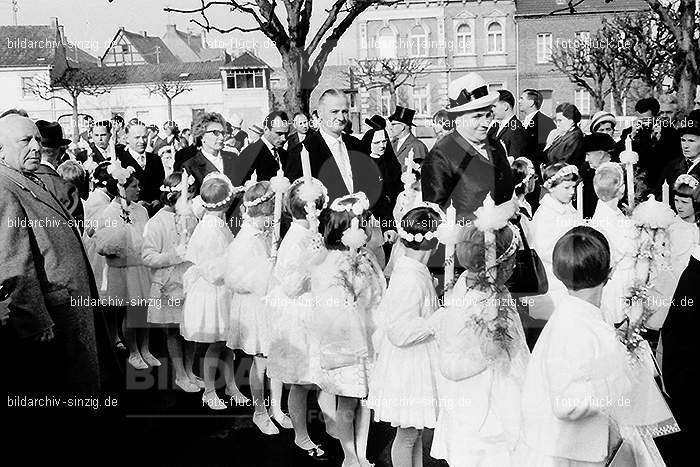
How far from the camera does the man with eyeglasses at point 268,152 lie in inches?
328

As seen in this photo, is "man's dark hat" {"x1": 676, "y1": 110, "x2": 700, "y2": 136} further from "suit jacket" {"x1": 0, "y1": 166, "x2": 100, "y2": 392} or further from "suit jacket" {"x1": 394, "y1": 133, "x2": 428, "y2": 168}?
"suit jacket" {"x1": 0, "y1": 166, "x2": 100, "y2": 392}

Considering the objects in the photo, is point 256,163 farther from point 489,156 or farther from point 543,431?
point 543,431

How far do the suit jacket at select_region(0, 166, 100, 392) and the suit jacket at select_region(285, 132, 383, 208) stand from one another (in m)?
2.38

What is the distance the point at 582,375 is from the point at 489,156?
2.22m

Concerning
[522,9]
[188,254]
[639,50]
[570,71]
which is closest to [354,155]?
[188,254]

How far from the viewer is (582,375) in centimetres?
325

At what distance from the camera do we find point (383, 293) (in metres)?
5.16

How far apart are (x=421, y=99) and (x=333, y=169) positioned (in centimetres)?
4443

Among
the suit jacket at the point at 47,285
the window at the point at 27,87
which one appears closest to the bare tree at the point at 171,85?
the window at the point at 27,87

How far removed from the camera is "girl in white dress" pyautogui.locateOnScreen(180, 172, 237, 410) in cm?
652

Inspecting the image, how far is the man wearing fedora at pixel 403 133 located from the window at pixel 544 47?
4255 cm

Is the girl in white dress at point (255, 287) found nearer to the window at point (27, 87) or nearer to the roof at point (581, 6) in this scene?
the roof at point (581, 6)

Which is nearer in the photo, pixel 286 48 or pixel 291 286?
pixel 291 286

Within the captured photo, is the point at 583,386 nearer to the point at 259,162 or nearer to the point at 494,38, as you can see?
the point at 259,162
